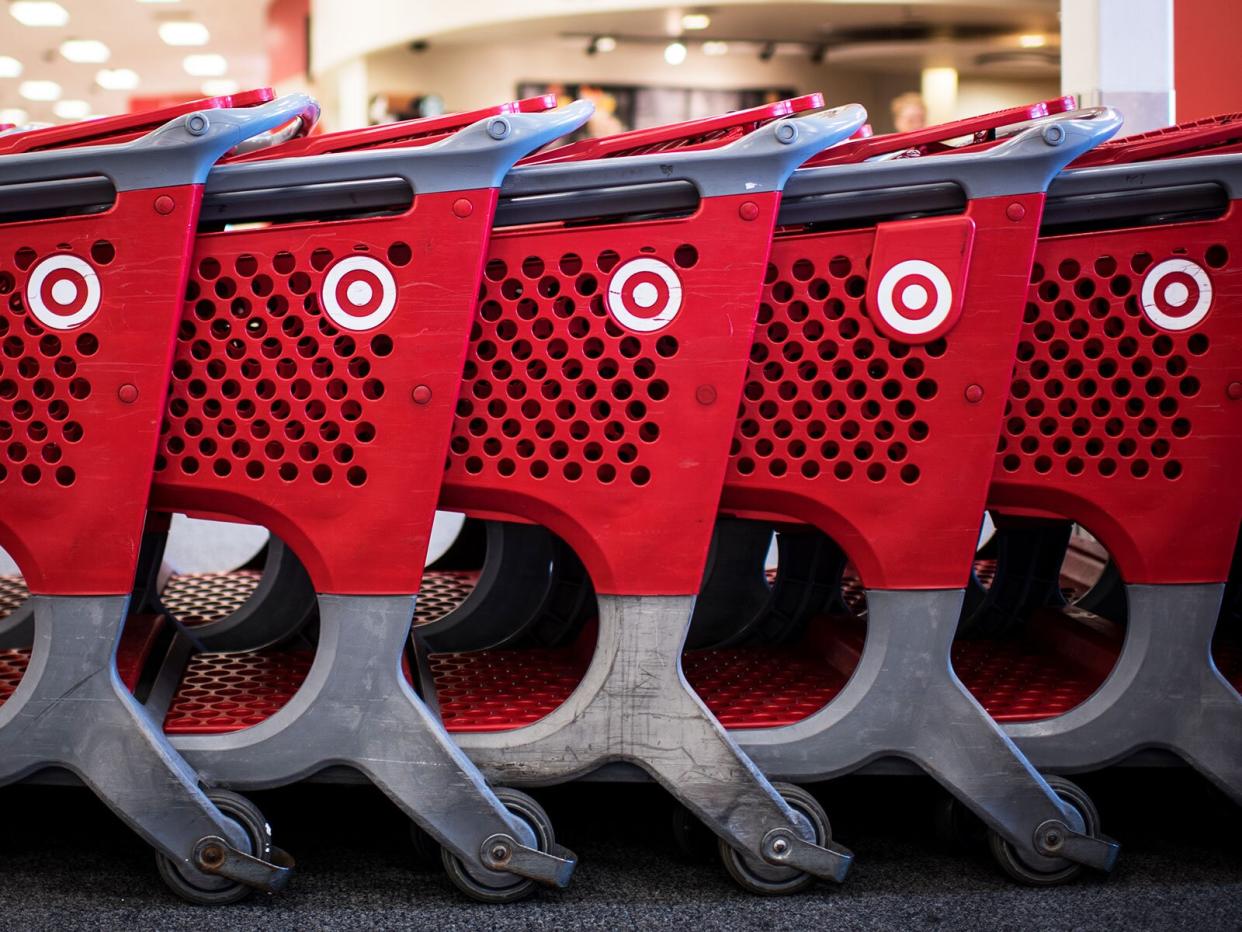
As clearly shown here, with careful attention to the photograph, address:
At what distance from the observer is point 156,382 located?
1.69 meters

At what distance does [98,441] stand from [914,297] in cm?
108

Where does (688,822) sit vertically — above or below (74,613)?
below

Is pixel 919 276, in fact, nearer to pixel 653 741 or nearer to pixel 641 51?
pixel 653 741

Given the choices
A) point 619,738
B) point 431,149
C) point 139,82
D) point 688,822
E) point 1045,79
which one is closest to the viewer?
point 431,149

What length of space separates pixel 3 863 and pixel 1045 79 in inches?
491

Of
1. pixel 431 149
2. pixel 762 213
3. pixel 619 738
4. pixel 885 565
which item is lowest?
pixel 619 738

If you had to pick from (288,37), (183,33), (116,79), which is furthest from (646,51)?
(116,79)

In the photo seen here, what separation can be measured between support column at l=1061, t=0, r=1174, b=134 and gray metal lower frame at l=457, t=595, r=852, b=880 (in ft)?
6.73

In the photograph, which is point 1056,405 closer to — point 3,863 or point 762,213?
point 762,213

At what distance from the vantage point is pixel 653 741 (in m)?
1.80

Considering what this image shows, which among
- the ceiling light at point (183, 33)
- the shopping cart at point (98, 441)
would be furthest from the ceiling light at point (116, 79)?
the shopping cart at point (98, 441)

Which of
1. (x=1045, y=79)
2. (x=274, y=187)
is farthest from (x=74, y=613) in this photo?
(x=1045, y=79)

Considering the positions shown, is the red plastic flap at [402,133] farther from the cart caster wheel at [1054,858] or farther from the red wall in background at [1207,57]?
the red wall in background at [1207,57]

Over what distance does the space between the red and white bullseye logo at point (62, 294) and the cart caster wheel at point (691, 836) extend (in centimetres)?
106
